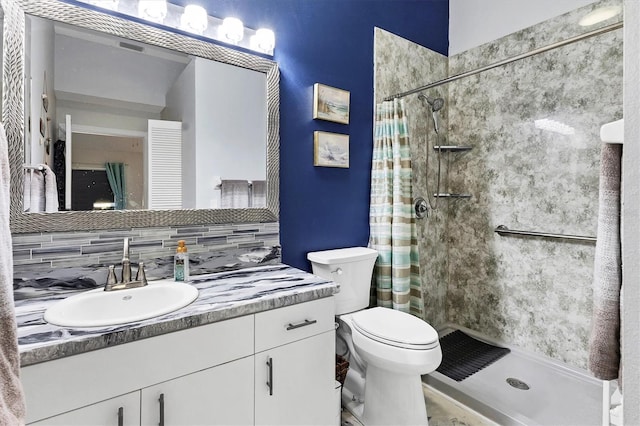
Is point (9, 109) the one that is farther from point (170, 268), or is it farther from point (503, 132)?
point (503, 132)

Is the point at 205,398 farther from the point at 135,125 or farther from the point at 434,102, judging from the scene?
the point at 434,102

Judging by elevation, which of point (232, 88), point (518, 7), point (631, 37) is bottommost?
point (631, 37)

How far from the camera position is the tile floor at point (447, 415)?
1.74 m

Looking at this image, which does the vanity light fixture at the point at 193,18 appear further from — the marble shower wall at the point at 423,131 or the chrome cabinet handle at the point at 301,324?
the chrome cabinet handle at the point at 301,324

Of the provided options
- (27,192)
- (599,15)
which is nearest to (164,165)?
(27,192)

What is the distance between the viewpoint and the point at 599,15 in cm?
206

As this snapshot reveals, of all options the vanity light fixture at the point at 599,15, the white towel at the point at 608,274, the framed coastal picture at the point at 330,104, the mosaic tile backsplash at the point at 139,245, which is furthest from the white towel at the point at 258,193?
the vanity light fixture at the point at 599,15

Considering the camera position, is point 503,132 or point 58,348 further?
point 503,132

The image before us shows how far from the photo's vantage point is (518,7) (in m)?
2.43

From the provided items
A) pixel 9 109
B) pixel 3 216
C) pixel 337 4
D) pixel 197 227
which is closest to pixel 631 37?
pixel 3 216

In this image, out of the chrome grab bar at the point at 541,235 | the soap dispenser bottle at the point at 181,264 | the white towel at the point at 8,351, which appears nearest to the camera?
the white towel at the point at 8,351

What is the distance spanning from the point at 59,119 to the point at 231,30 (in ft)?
2.97

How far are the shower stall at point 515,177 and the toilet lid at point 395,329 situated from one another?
2.31 feet

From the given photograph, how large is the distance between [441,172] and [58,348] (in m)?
2.73
